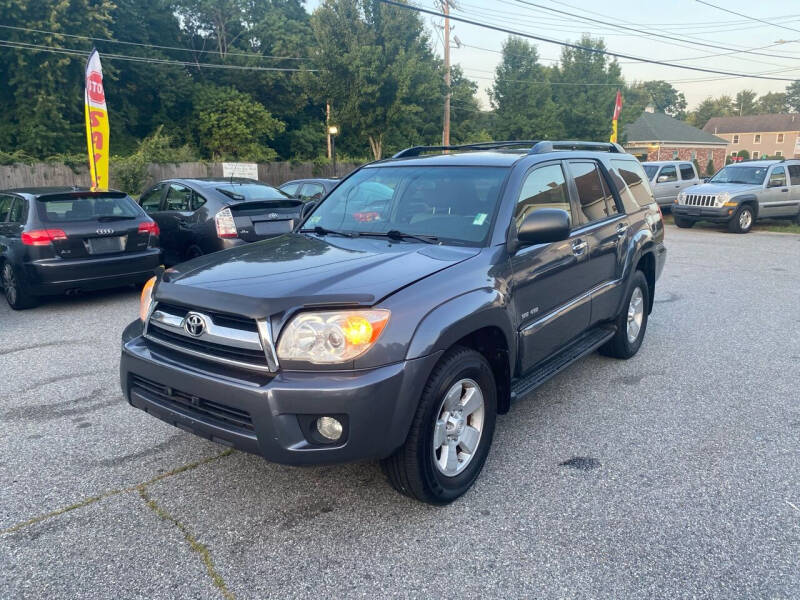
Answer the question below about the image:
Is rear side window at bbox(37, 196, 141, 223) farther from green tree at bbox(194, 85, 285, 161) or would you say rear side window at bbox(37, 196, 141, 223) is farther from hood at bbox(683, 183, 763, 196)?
green tree at bbox(194, 85, 285, 161)

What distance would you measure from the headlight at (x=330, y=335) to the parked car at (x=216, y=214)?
576 cm

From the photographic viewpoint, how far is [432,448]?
9.50 ft

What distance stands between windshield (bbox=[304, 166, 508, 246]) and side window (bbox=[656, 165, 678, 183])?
17.7m

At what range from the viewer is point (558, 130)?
160 feet

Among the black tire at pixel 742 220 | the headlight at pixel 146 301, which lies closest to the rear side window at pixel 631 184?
the headlight at pixel 146 301

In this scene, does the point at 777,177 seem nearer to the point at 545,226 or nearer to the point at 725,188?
the point at 725,188

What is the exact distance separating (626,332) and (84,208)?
6.53 meters

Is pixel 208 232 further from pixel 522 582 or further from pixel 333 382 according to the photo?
pixel 522 582

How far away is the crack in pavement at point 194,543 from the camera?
2.50m

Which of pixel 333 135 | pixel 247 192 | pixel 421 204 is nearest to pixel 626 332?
pixel 421 204

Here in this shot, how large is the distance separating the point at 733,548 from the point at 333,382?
2.00m

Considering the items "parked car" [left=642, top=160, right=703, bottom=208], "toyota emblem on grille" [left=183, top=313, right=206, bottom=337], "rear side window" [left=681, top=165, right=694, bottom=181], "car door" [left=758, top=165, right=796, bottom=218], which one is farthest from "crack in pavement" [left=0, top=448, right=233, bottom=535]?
"rear side window" [left=681, top=165, right=694, bottom=181]

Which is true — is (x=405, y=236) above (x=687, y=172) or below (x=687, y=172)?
below

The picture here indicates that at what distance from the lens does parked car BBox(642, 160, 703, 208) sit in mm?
19370
